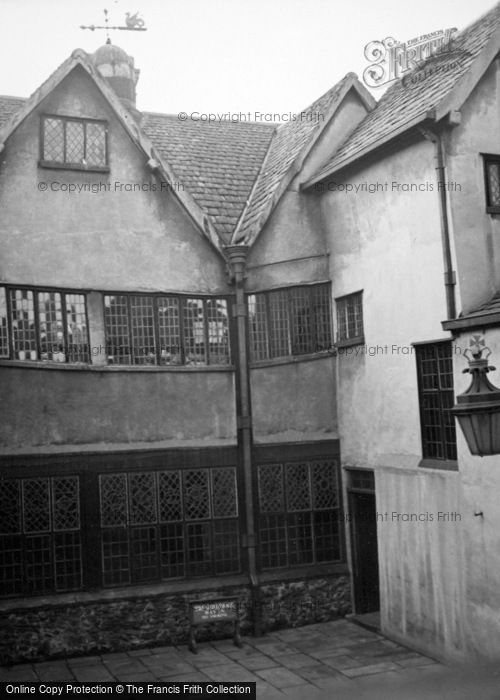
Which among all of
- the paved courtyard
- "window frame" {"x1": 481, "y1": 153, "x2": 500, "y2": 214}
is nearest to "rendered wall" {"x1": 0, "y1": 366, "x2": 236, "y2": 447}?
the paved courtyard

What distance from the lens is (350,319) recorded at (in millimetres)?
Result: 14680

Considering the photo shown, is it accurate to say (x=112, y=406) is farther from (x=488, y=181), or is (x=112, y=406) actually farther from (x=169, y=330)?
(x=488, y=181)

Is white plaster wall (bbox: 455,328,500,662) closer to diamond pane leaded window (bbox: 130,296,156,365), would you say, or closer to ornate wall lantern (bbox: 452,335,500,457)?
ornate wall lantern (bbox: 452,335,500,457)

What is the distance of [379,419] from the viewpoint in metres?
13.7

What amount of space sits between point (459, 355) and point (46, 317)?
7234 millimetres

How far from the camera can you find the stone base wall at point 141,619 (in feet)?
41.1

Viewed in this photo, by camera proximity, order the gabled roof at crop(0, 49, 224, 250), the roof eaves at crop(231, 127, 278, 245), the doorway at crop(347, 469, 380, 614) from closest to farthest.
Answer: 1. the gabled roof at crop(0, 49, 224, 250)
2. the doorway at crop(347, 469, 380, 614)
3. the roof eaves at crop(231, 127, 278, 245)

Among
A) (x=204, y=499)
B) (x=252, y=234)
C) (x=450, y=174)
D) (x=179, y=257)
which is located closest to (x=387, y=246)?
(x=450, y=174)

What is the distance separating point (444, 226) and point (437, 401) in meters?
2.88

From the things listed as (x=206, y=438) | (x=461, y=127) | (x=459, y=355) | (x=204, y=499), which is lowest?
(x=204, y=499)

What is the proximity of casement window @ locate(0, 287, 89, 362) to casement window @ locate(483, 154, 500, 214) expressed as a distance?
7374mm

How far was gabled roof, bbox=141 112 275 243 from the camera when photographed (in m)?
15.8

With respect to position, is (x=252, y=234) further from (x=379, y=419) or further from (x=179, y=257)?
(x=379, y=419)

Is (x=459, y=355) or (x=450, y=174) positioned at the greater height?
(x=450, y=174)
